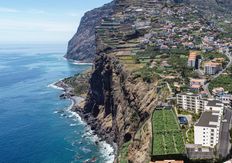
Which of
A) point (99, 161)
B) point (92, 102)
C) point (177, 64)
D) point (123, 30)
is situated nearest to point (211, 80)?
point (177, 64)

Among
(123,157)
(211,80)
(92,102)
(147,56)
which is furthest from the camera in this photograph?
(92,102)

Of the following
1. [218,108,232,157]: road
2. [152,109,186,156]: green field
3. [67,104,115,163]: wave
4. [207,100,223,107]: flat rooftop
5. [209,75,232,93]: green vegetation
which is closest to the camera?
[218,108,232,157]: road

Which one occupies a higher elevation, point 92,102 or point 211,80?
point 211,80

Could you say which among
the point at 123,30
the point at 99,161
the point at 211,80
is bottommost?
the point at 99,161

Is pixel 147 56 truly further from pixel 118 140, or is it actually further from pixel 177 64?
pixel 118 140

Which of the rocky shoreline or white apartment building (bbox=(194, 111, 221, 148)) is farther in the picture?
the rocky shoreline

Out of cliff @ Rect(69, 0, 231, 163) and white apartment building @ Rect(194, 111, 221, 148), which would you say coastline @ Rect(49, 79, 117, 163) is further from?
white apartment building @ Rect(194, 111, 221, 148)

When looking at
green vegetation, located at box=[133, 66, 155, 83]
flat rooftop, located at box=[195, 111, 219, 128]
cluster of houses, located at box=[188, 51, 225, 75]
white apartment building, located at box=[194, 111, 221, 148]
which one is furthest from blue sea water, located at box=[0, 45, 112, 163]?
cluster of houses, located at box=[188, 51, 225, 75]
